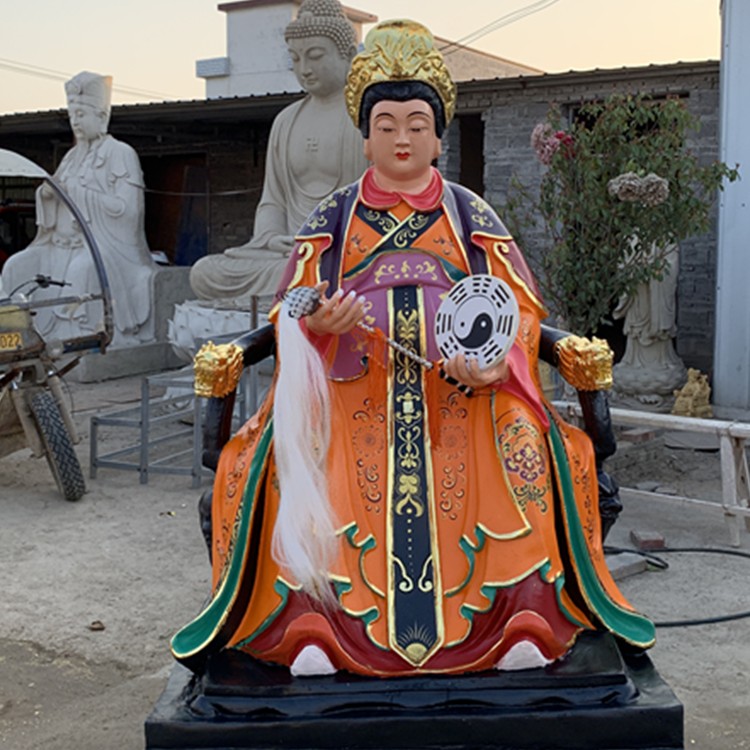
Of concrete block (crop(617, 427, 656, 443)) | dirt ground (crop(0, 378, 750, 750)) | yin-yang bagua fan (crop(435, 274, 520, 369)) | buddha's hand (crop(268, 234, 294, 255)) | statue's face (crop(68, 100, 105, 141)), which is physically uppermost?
statue's face (crop(68, 100, 105, 141))

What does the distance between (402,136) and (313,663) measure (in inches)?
56.0

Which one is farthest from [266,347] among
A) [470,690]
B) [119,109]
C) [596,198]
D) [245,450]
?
[119,109]

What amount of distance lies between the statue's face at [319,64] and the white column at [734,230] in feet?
8.84

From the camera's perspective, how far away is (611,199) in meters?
6.03

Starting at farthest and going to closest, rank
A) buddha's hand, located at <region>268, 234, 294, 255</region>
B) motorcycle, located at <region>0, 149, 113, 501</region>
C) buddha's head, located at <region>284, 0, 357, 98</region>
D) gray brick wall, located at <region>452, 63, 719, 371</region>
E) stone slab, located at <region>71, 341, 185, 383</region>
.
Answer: stone slab, located at <region>71, 341, 185, 383</region> < buddha's hand, located at <region>268, 234, 294, 255</region> < gray brick wall, located at <region>452, 63, 719, 371</region> < buddha's head, located at <region>284, 0, 357, 98</region> < motorcycle, located at <region>0, 149, 113, 501</region>

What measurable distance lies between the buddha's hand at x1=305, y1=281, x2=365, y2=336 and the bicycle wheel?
10.9ft

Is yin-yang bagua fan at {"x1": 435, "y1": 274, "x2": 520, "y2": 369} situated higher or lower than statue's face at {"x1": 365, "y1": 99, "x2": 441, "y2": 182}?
lower

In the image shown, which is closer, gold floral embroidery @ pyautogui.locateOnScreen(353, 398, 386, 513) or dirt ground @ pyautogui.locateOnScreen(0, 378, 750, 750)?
gold floral embroidery @ pyautogui.locateOnScreen(353, 398, 386, 513)

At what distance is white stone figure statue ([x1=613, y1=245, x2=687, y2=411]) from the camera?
8.06 meters

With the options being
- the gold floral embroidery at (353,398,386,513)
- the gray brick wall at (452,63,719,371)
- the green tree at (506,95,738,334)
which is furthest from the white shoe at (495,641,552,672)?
the gray brick wall at (452,63,719,371)

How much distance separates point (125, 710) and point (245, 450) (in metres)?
1.02

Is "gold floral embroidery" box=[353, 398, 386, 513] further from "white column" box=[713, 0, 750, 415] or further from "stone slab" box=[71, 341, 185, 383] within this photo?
"stone slab" box=[71, 341, 185, 383]

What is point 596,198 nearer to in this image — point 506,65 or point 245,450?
point 245,450

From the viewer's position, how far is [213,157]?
12.8 meters
